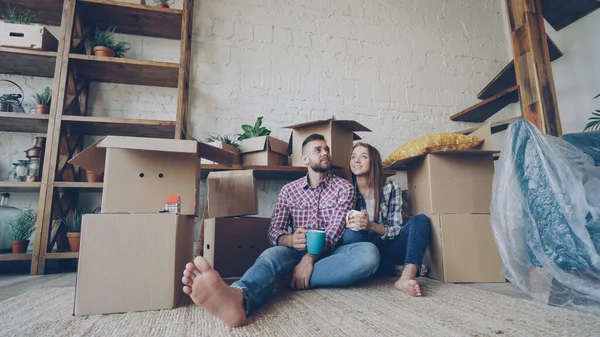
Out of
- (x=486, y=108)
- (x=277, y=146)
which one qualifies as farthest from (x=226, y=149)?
(x=486, y=108)

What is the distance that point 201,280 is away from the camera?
0.90 metres

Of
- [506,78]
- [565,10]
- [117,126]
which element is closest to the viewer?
[117,126]

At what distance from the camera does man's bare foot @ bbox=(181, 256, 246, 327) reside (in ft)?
2.93

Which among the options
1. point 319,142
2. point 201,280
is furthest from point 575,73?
point 201,280

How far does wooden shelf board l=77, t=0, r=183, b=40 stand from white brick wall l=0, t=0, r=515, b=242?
0.09 metres

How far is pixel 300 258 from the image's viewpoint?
147cm

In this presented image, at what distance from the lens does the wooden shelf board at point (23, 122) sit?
6.14ft

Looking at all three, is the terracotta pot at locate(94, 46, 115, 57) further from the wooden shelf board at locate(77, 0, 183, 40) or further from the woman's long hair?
the woman's long hair

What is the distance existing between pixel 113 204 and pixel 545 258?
4.69 ft

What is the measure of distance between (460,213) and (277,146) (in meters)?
1.06

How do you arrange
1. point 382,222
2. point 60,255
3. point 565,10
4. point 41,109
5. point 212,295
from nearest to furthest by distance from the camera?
point 212,295 → point 382,222 → point 60,255 → point 41,109 → point 565,10

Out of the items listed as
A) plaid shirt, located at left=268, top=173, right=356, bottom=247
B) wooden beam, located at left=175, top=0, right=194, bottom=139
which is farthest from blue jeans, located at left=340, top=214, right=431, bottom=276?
wooden beam, located at left=175, top=0, right=194, bottom=139

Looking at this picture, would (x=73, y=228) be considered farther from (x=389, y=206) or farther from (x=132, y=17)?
(x=389, y=206)

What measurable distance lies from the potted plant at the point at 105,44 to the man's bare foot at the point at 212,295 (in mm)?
1763
